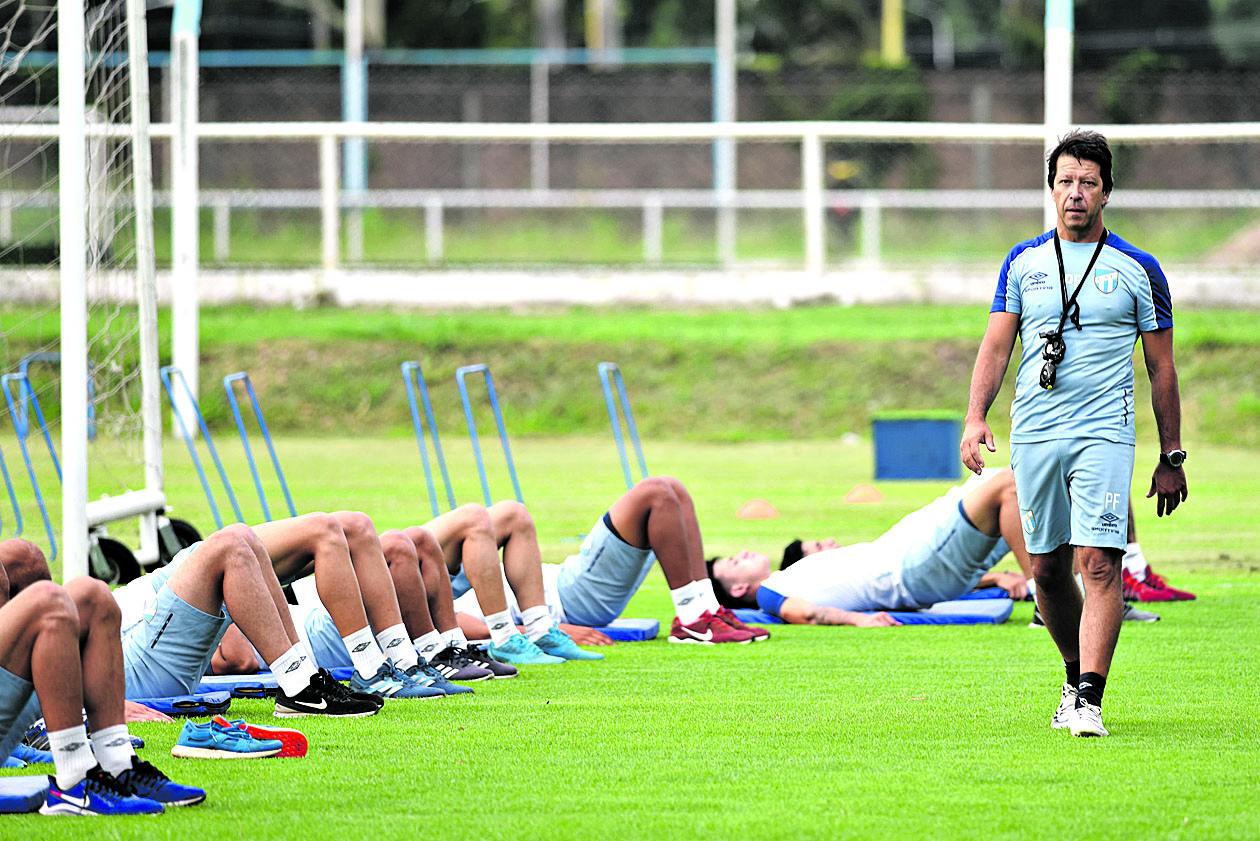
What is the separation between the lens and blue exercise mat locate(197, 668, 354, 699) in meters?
6.62

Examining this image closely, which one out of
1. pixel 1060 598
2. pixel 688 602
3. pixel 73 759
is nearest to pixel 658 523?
pixel 688 602

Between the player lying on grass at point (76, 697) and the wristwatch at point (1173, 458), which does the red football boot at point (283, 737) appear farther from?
the wristwatch at point (1173, 458)

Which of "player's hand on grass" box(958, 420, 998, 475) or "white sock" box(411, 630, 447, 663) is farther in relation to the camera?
"white sock" box(411, 630, 447, 663)

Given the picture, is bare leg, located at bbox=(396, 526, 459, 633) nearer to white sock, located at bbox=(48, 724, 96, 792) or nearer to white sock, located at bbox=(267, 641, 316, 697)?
white sock, located at bbox=(267, 641, 316, 697)

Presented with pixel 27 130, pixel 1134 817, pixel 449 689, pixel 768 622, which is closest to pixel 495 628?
pixel 449 689

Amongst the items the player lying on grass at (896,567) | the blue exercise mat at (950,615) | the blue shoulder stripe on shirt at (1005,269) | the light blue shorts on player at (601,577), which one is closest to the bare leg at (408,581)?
the light blue shorts on player at (601,577)

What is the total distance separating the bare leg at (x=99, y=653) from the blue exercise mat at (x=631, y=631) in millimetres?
3549

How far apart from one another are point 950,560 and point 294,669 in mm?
3253

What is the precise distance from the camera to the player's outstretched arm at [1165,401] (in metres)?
6.08

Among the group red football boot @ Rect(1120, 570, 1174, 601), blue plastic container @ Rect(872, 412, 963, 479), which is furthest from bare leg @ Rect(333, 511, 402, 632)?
blue plastic container @ Rect(872, 412, 963, 479)

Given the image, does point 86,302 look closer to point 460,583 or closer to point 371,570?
point 460,583

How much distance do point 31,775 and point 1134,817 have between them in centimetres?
275

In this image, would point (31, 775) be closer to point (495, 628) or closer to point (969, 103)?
point (495, 628)

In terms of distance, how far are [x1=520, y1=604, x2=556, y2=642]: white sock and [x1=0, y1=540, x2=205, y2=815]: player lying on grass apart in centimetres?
281
